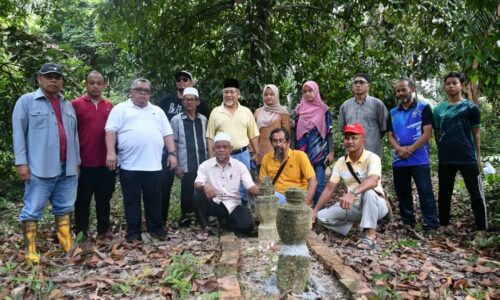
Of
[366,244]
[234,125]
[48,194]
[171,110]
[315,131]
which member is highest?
[171,110]

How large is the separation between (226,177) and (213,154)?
1.56ft

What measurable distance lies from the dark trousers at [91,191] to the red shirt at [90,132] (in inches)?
4.0

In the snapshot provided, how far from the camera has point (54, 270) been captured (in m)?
3.96

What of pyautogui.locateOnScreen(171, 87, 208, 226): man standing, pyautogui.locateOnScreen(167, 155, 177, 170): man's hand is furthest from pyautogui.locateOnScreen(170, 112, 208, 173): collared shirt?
pyautogui.locateOnScreen(167, 155, 177, 170): man's hand

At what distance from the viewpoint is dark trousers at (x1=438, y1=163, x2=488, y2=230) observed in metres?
5.20

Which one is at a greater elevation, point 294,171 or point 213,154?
point 213,154

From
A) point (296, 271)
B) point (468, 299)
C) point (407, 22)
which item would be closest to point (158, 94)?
point (407, 22)

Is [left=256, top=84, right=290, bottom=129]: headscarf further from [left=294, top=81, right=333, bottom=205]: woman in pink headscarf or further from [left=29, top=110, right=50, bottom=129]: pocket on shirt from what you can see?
[left=29, top=110, right=50, bottom=129]: pocket on shirt

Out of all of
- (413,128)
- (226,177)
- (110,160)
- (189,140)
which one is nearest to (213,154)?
(189,140)

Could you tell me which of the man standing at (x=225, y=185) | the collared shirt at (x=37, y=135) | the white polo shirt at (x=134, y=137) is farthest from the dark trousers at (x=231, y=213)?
the collared shirt at (x=37, y=135)

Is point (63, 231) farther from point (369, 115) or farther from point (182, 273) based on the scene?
point (369, 115)

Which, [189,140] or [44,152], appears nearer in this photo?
[44,152]

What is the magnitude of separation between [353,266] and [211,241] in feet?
5.42

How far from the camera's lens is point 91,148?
478 cm
